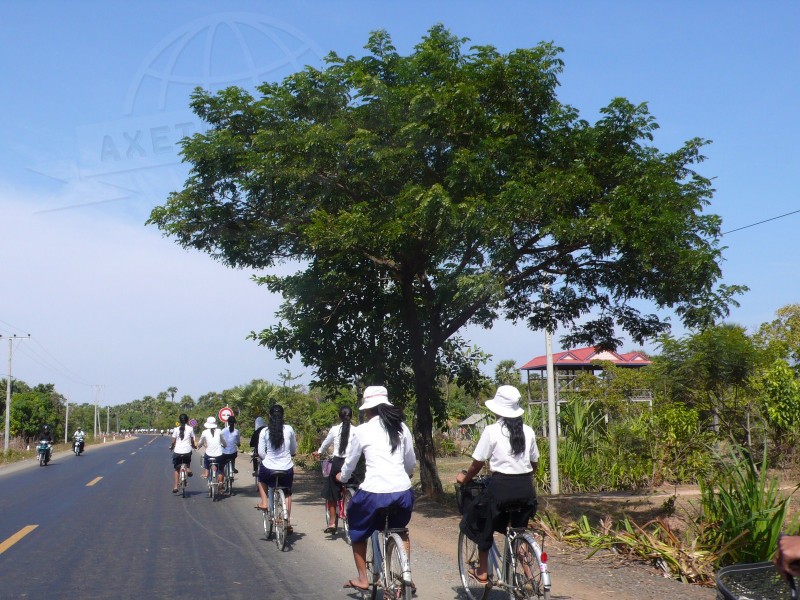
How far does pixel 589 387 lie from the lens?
73.9 feet

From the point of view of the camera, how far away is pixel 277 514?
1028 cm

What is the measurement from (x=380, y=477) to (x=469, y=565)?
1.57 metres

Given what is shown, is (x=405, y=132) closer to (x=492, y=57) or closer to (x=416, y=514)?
(x=492, y=57)

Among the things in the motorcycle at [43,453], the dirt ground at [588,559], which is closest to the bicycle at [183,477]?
the dirt ground at [588,559]

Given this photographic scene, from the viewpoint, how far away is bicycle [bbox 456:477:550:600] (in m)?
5.91

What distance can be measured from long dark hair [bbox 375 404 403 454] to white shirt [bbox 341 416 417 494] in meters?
0.03

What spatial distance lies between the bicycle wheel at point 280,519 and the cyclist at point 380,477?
12.0 ft

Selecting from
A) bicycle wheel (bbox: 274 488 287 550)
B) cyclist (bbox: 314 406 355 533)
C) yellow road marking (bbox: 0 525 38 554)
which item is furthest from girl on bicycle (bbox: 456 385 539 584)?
yellow road marking (bbox: 0 525 38 554)

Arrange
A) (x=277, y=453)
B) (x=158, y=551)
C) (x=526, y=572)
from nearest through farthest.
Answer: (x=526, y=572) < (x=158, y=551) < (x=277, y=453)

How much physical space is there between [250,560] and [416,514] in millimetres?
5367

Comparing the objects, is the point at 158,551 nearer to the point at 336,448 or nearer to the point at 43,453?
the point at 336,448

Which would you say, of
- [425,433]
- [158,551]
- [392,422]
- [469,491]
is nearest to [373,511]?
[392,422]

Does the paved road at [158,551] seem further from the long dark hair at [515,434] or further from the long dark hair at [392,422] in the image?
the long dark hair at [515,434]

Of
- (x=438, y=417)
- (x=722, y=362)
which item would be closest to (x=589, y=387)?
(x=722, y=362)
